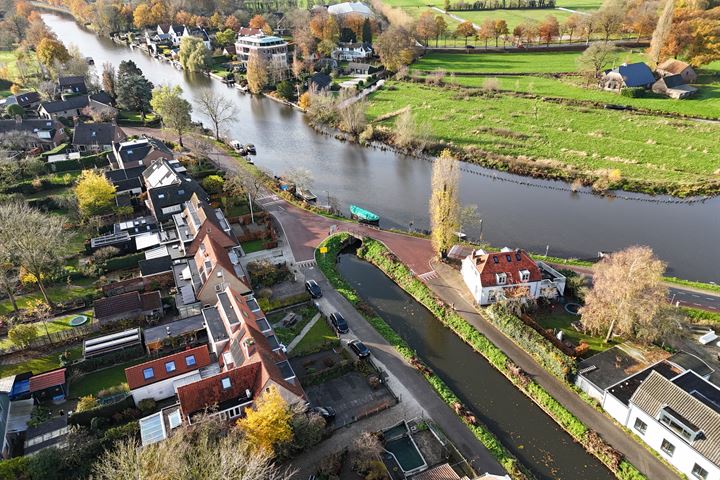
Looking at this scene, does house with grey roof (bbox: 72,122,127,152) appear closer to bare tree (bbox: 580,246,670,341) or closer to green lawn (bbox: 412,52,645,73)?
bare tree (bbox: 580,246,670,341)

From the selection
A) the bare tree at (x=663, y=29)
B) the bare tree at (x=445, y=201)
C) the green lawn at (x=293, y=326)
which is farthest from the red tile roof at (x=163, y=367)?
the bare tree at (x=663, y=29)

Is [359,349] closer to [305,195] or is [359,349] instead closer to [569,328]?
[569,328]

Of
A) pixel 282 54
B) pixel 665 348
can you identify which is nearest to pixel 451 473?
pixel 665 348

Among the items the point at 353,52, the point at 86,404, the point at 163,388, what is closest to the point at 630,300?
the point at 163,388

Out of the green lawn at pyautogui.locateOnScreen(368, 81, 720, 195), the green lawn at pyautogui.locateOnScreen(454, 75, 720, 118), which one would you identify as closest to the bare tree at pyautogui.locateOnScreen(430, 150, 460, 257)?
the green lawn at pyautogui.locateOnScreen(368, 81, 720, 195)

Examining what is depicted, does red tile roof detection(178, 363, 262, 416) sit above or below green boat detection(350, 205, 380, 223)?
below

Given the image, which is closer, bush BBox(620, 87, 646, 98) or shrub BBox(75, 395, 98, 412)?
shrub BBox(75, 395, 98, 412)

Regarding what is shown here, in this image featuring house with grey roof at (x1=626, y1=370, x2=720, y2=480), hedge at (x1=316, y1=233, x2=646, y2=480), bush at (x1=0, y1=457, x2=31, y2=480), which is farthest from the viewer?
hedge at (x1=316, y1=233, x2=646, y2=480)
